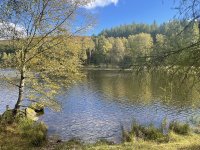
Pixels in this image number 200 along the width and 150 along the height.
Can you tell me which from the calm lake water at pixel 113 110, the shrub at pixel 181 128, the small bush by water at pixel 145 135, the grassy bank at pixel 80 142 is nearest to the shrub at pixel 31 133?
the grassy bank at pixel 80 142

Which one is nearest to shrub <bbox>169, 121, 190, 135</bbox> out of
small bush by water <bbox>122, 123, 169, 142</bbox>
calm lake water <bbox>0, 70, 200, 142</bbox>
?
calm lake water <bbox>0, 70, 200, 142</bbox>

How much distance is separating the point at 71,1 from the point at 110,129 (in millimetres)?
9283

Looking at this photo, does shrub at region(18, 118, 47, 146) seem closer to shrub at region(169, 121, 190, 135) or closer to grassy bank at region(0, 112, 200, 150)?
grassy bank at region(0, 112, 200, 150)

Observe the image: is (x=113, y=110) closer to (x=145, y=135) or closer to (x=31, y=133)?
(x=145, y=135)

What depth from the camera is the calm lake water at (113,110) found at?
24.2 feet

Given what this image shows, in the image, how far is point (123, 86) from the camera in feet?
152

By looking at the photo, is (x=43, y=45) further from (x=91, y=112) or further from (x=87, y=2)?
(x=91, y=112)

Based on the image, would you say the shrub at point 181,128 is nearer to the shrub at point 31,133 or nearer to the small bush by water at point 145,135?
the small bush by water at point 145,135

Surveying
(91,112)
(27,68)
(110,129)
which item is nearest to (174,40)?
(27,68)

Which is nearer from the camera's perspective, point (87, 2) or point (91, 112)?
point (87, 2)

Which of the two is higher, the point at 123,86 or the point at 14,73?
the point at 14,73

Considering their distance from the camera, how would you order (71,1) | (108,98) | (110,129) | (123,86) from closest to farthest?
1. (71,1)
2. (110,129)
3. (108,98)
4. (123,86)

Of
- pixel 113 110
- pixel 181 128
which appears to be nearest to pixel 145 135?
pixel 181 128

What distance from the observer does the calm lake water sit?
7369 millimetres
